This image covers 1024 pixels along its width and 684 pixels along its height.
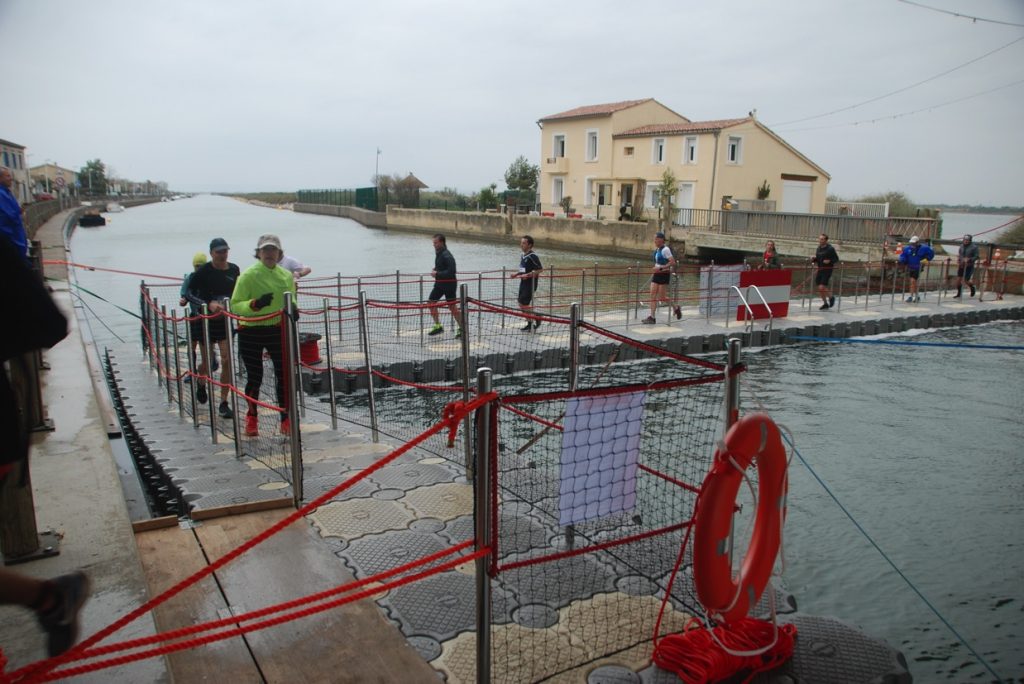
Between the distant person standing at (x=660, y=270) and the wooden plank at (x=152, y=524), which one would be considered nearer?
the wooden plank at (x=152, y=524)

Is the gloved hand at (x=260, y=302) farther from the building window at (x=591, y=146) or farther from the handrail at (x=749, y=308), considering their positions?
the building window at (x=591, y=146)

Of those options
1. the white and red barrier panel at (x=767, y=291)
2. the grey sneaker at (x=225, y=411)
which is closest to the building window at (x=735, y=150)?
the white and red barrier panel at (x=767, y=291)

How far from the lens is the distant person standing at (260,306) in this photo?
6.66 metres

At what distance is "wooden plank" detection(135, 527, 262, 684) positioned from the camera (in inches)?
121

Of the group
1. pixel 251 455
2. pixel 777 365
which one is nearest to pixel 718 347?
pixel 777 365

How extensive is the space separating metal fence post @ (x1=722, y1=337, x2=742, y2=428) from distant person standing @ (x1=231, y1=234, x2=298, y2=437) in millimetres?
4343

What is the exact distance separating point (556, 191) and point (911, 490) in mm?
50879

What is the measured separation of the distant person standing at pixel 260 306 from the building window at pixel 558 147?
163ft

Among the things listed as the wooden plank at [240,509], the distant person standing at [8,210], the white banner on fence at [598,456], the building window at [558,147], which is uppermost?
the building window at [558,147]

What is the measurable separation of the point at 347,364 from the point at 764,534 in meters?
8.88

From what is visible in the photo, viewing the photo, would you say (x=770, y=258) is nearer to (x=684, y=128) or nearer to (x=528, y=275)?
(x=528, y=275)

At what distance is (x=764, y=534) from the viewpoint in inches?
123

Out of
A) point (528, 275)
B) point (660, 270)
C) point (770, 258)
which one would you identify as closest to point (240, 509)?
point (528, 275)

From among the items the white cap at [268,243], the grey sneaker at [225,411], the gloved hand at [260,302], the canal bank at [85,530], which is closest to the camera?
the canal bank at [85,530]
